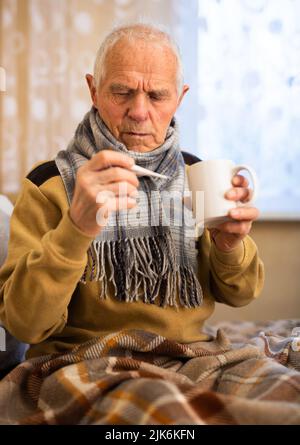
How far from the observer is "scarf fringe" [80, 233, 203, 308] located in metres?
1.14

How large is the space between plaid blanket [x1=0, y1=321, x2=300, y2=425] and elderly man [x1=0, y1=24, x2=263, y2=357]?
0.31 ft

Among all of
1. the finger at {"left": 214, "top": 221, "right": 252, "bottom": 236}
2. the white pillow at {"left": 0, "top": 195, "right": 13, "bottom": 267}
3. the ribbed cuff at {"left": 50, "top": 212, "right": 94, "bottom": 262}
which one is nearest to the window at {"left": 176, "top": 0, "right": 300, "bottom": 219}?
the white pillow at {"left": 0, "top": 195, "right": 13, "bottom": 267}

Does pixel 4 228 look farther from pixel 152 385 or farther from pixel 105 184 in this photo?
pixel 152 385

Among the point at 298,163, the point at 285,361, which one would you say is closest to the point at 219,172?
the point at 285,361

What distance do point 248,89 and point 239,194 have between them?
169cm

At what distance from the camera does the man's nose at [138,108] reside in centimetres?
116

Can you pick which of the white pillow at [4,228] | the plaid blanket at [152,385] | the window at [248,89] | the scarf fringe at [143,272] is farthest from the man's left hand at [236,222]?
the window at [248,89]

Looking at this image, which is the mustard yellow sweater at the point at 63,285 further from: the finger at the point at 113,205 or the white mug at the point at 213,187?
the white mug at the point at 213,187

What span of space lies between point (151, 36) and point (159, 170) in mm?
285

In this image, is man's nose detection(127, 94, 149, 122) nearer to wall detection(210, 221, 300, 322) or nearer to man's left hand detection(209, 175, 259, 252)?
man's left hand detection(209, 175, 259, 252)

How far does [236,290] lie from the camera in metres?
1.27

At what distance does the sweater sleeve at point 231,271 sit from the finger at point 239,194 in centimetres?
21

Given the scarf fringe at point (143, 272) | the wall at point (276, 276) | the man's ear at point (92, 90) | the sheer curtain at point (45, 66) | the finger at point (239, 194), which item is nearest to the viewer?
the finger at point (239, 194)
